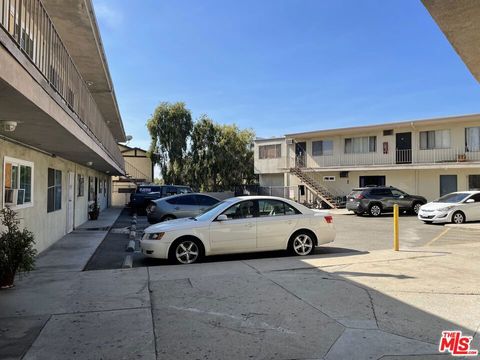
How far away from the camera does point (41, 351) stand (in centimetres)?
433

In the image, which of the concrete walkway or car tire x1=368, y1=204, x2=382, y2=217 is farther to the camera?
car tire x1=368, y1=204, x2=382, y2=217

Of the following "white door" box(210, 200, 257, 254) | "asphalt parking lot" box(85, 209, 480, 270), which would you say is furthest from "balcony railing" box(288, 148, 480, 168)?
"white door" box(210, 200, 257, 254)

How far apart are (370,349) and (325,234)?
6.03 m

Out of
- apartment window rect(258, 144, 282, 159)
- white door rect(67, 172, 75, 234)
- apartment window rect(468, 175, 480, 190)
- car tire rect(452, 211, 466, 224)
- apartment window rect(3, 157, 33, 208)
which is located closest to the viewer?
apartment window rect(3, 157, 33, 208)

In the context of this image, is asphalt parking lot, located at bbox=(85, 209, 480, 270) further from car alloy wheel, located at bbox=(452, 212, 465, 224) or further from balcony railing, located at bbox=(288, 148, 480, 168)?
balcony railing, located at bbox=(288, 148, 480, 168)

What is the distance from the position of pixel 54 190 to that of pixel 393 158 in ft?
76.9

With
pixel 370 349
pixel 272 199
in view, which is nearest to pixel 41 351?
pixel 370 349

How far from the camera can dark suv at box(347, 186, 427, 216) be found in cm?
2380

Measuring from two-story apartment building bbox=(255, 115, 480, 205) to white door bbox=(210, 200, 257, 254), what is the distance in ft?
68.7

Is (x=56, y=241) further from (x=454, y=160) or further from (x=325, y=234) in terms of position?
(x=454, y=160)

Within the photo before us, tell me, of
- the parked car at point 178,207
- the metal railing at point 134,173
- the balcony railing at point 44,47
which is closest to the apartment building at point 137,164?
the metal railing at point 134,173

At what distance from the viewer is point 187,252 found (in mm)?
9289

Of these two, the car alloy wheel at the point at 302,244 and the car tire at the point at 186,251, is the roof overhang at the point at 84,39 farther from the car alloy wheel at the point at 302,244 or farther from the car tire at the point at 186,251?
the car alloy wheel at the point at 302,244

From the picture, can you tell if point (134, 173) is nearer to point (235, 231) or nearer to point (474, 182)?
point (474, 182)
